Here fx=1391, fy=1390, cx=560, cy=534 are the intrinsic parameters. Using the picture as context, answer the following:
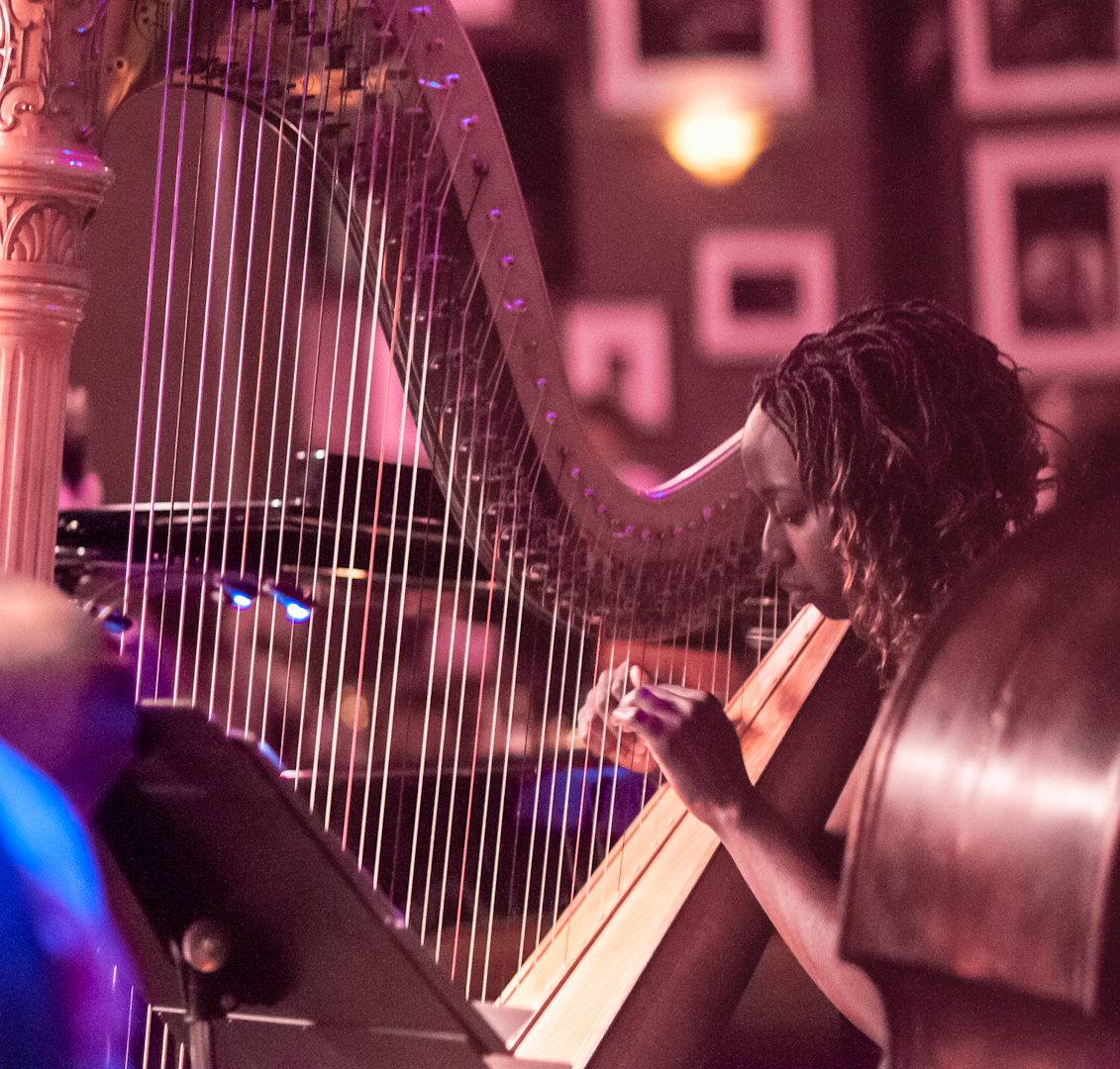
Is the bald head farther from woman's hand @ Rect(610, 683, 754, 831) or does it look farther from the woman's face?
the woman's face

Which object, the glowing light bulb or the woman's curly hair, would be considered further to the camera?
the glowing light bulb

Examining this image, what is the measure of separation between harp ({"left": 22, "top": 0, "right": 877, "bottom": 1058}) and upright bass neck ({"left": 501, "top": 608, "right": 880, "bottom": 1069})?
0.14 ft

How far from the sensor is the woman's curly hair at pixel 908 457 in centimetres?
133

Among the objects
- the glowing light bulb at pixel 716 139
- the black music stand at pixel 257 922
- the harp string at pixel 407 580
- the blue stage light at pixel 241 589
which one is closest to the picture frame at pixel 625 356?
the glowing light bulb at pixel 716 139

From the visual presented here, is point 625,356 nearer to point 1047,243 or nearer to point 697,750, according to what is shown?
point 1047,243

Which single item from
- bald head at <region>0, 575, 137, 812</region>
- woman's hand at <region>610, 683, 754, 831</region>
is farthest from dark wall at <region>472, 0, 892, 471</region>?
bald head at <region>0, 575, 137, 812</region>

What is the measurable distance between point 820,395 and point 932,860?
2.71 feet

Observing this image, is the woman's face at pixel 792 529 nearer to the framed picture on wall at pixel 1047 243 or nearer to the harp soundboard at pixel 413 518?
the harp soundboard at pixel 413 518

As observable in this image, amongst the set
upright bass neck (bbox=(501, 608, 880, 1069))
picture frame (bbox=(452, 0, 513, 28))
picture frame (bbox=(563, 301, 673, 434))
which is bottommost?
upright bass neck (bbox=(501, 608, 880, 1069))

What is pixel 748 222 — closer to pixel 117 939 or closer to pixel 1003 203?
pixel 1003 203

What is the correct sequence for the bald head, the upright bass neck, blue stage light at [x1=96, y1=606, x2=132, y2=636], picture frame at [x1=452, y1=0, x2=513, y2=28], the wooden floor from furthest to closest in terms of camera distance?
picture frame at [x1=452, y1=0, x2=513, y2=28] < the wooden floor < the upright bass neck < blue stage light at [x1=96, y1=606, x2=132, y2=636] < the bald head

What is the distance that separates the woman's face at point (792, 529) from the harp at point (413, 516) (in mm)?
192

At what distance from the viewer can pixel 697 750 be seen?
122 centimetres

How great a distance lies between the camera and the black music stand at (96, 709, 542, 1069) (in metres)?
0.82
